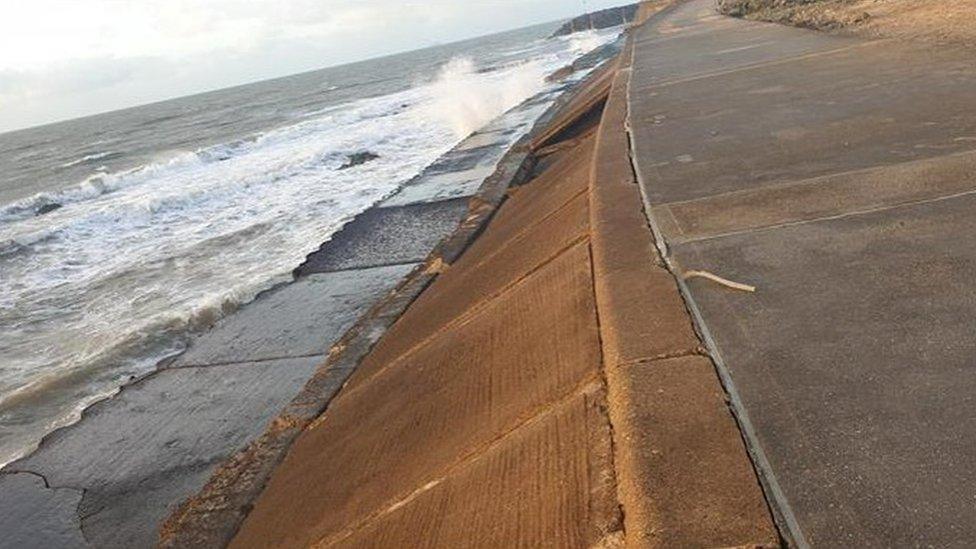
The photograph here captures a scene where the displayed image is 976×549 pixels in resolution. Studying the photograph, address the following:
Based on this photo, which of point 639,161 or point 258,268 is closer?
point 639,161

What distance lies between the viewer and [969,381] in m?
2.14

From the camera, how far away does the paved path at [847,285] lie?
1.84 metres

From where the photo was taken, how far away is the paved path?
1.84 metres

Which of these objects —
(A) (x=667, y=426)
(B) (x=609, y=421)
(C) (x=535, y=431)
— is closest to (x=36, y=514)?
(C) (x=535, y=431)

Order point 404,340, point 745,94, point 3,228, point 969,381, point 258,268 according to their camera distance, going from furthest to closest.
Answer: point 3,228, point 258,268, point 745,94, point 404,340, point 969,381

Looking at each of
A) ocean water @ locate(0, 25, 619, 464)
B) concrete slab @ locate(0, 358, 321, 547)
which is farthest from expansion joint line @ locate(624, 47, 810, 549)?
ocean water @ locate(0, 25, 619, 464)

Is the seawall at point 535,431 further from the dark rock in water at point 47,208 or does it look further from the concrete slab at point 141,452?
the dark rock in water at point 47,208

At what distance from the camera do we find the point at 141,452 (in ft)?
18.2

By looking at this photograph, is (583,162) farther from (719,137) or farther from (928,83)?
(928,83)

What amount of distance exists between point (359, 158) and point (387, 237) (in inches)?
401

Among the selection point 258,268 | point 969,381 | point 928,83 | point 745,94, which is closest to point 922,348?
point 969,381

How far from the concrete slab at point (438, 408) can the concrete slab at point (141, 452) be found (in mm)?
1342

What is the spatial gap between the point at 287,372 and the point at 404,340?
68.3 inches

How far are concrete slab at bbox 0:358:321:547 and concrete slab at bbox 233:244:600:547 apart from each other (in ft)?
4.40
